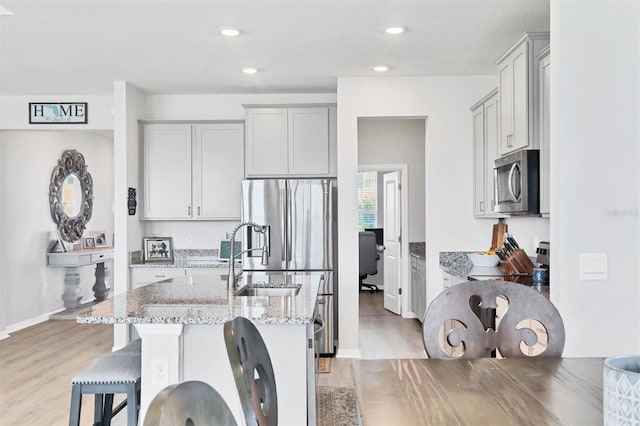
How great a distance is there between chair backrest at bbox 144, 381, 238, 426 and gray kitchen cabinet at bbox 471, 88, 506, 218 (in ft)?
12.4

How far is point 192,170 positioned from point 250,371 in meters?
4.48

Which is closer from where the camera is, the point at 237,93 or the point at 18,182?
the point at 237,93

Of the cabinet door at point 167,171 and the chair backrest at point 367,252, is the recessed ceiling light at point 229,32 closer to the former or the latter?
the cabinet door at point 167,171

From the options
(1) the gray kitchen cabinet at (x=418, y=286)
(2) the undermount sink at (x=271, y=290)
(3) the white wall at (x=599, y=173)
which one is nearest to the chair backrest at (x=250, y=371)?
(3) the white wall at (x=599, y=173)

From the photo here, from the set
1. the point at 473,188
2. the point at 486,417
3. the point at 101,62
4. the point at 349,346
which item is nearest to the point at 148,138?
the point at 101,62

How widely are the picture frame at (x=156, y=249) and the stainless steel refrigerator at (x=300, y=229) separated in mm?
1056

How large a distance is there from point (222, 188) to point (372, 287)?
445 centimetres

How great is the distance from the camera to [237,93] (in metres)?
5.43

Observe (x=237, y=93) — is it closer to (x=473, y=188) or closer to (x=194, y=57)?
(x=194, y=57)

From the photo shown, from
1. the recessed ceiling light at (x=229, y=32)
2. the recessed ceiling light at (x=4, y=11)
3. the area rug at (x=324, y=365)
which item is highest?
the recessed ceiling light at (x=4, y=11)

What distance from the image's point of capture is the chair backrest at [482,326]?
1.61 meters

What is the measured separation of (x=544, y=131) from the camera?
3.17 meters

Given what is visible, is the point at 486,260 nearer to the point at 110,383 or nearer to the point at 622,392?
the point at 110,383

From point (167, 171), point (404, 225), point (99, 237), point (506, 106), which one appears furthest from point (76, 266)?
point (506, 106)
